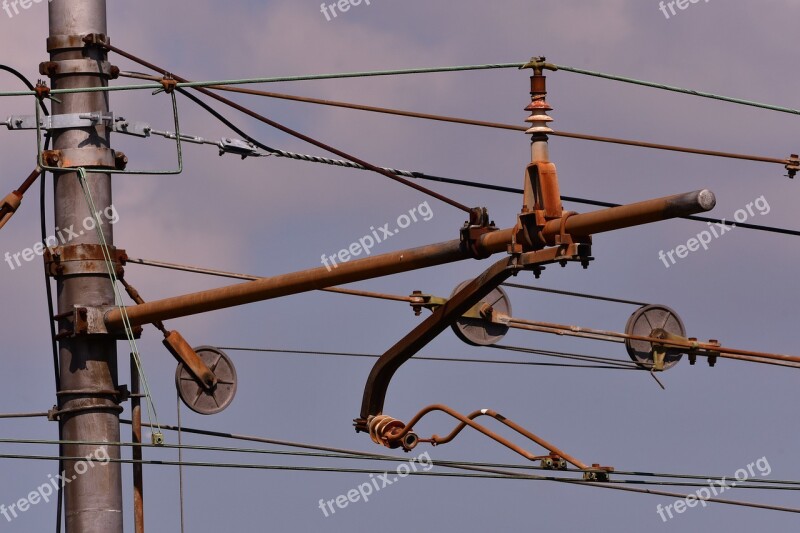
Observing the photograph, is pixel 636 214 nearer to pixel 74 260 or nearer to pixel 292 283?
pixel 292 283

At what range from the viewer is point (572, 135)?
18.8 metres

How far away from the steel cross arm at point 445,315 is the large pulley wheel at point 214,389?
8.75ft

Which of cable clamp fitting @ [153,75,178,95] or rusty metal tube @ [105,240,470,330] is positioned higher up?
cable clamp fitting @ [153,75,178,95]

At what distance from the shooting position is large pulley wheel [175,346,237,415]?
20078mm

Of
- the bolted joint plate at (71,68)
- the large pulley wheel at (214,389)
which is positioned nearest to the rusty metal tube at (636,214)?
the bolted joint plate at (71,68)

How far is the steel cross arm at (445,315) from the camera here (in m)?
15.6

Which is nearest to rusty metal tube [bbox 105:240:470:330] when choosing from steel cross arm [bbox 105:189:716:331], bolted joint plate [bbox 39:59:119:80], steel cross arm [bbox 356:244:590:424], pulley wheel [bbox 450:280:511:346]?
steel cross arm [bbox 105:189:716:331]

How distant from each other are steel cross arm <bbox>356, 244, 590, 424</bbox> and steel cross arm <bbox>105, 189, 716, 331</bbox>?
13cm

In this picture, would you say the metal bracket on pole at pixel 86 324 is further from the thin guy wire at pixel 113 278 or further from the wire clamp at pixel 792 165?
the wire clamp at pixel 792 165

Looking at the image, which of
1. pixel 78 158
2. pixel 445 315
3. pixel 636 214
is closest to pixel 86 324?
pixel 78 158

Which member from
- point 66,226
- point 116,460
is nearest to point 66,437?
point 116,460

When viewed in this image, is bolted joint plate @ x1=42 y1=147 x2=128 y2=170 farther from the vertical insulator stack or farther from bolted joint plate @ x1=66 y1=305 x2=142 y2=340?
the vertical insulator stack

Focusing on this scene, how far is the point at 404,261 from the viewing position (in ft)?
55.7

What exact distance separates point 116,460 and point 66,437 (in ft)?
1.74
